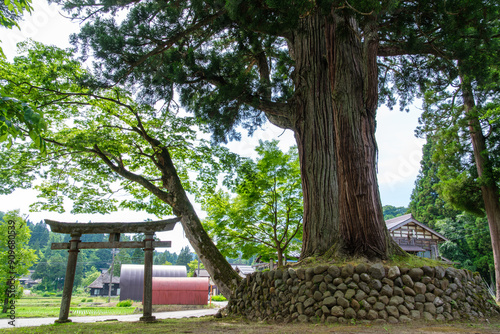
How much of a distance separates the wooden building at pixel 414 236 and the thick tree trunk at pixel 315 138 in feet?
59.6

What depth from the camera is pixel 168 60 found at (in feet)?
22.1

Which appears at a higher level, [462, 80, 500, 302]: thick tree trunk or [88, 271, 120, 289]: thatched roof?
[462, 80, 500, 302]: thick tree trunk

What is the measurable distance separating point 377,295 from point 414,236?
2092 centimetres

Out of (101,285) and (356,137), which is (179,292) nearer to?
(356,137)

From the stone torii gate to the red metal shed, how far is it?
1326cm

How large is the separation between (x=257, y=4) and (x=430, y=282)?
16.1 ft

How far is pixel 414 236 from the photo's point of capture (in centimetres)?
2222

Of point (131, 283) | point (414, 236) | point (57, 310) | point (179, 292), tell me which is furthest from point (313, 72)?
point (131, 283)

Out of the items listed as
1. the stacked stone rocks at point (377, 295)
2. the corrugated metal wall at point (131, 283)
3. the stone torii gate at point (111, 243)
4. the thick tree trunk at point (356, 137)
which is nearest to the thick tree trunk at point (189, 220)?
the stone torii gate at point (111, 243)

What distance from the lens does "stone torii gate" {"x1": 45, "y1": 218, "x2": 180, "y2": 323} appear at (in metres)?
6.40

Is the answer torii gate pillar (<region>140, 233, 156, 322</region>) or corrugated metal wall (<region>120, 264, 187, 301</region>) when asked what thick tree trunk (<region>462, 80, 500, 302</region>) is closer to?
→ torii gate pillar (<region>140, 233, 156, 322</region>)

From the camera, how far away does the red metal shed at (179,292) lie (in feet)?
61.6

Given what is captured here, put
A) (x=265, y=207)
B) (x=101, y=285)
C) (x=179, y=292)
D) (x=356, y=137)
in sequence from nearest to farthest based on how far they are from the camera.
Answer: (x=356, y=137) → (x=265, y=207) → (x=179, y=292) → (x=101, y=285)

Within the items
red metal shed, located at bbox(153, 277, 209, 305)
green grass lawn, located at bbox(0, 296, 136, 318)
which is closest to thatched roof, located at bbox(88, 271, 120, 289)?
green grass lawn, located at bbox(0, 296, 136, 318)
